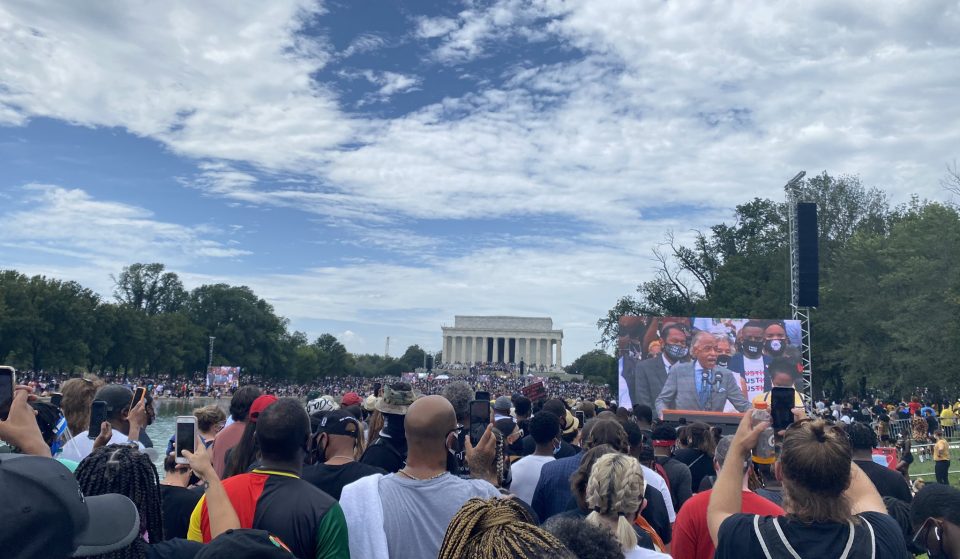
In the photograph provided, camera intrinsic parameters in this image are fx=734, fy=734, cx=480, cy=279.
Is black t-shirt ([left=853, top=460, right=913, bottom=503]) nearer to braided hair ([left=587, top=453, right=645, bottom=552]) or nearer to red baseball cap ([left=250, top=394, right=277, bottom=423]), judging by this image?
braided hair ([left=587, top=453, right=645, bottom=552])

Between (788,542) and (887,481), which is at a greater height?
(788,542)

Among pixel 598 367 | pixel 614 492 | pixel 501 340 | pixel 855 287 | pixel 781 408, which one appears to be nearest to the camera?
pixel 781 408

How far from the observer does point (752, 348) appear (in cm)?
2659

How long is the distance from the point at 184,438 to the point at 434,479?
1.17 metres

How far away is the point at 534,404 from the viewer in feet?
32.9

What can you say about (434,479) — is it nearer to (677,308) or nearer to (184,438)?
(184,438)

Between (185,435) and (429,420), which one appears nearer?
(185,435)

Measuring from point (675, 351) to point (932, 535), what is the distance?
23681mm

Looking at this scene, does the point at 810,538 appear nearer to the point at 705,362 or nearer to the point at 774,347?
the point at 705,362

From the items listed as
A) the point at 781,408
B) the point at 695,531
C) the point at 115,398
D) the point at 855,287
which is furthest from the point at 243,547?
the point at 855,287

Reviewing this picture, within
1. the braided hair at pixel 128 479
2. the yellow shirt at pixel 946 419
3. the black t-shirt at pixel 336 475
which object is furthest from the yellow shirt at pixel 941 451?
the braided hair at pixel 128 479

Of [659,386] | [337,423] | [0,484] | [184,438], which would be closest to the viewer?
[0,484]

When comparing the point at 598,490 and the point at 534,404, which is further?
the point at 534,404

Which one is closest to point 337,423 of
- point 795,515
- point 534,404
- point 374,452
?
point 374,452
